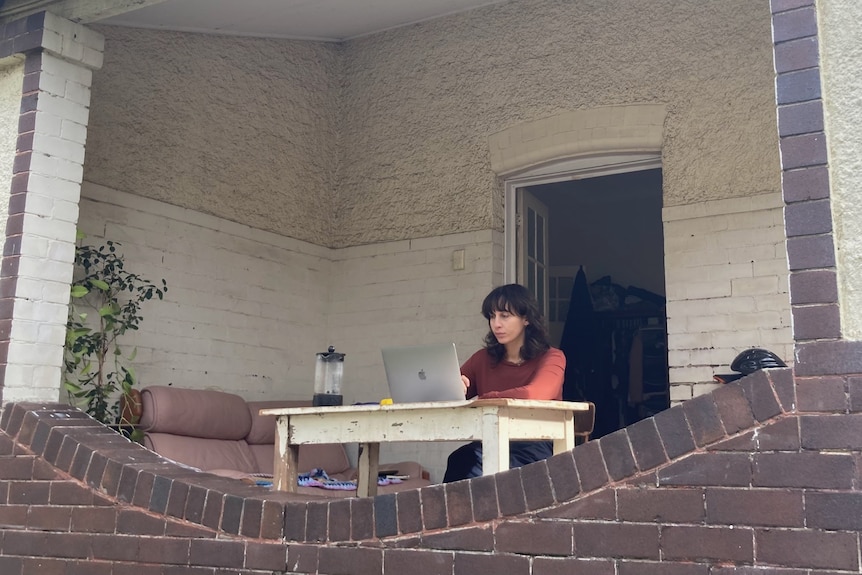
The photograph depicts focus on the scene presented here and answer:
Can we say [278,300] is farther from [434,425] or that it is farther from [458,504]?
[458,504]

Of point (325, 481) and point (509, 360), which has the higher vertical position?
point (509, 360)

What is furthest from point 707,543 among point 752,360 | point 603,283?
point 603,283

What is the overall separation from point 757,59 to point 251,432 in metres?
3.83

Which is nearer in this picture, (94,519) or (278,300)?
(94,519)

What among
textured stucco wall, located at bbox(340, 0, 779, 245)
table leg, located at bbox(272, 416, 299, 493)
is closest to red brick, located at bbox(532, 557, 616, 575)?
table leg, located at bbox(272, 416, 299, 493)

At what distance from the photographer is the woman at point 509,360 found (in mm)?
4156

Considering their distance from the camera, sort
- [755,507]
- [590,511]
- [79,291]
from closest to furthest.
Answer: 1. [755,507]
2. [590,511]
3. [79,291]

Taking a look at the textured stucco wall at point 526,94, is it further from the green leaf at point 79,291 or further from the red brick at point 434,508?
the red brick at point 434,508

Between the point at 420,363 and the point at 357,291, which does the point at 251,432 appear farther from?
the point at 420,363

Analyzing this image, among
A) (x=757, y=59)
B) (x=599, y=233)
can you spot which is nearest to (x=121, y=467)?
(x=757, y=59)

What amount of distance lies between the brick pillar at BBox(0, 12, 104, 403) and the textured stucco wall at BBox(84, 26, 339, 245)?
48.9 inches

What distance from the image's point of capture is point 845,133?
264cm

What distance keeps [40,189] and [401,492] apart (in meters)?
2.35

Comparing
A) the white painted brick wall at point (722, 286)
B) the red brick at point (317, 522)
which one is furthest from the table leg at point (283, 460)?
the white painted brick wall at point (722, 286)
